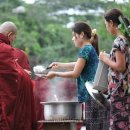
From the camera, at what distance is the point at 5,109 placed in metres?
7.98

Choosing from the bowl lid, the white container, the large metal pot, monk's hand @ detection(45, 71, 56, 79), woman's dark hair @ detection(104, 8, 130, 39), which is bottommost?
the large metal pot

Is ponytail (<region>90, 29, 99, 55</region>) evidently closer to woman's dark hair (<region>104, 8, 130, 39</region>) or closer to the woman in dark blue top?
the woman in dark blue top

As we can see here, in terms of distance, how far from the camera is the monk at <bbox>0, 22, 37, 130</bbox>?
793cm

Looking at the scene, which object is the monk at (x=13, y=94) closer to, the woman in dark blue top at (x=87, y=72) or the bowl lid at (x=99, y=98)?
the woman in dark blue top at (x=87, y=72)

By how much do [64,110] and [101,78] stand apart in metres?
1.14

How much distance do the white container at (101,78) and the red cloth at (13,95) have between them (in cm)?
167

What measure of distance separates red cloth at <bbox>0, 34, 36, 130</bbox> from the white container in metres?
1.67

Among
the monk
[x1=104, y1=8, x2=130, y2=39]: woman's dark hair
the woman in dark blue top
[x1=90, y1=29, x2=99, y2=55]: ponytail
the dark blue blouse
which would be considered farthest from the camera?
the monk

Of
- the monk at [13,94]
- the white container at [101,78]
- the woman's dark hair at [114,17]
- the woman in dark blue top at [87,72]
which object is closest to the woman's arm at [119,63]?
the white container at [101,78]

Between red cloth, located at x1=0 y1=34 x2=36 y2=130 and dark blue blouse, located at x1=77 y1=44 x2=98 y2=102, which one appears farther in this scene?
red cloth, located at x1=0 y1=34 x2=36 y2=130

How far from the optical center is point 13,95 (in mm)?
8031

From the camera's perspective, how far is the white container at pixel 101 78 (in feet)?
21.3

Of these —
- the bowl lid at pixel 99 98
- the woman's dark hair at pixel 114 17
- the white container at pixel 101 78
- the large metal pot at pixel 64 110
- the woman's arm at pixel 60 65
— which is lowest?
the large metal pot at pixel 64 110

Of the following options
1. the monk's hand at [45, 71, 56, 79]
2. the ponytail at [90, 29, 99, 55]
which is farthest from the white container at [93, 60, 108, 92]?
the ponytail at [90, 29, 99, 55]
